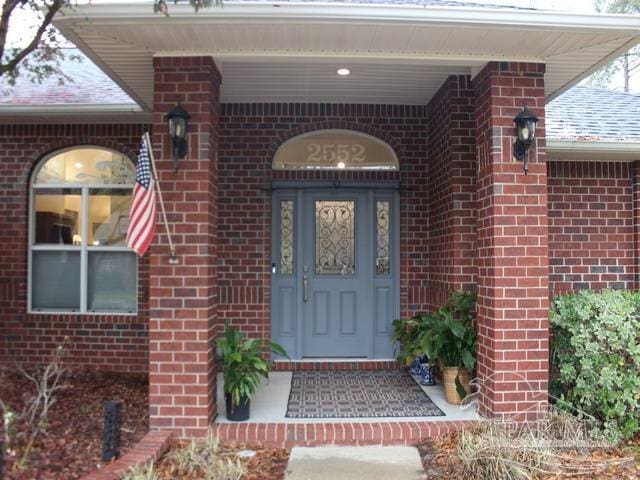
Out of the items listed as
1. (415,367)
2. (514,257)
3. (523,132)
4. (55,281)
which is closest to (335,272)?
(415,367)

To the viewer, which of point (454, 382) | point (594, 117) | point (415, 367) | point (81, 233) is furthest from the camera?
point (594, 117)

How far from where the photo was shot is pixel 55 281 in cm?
624

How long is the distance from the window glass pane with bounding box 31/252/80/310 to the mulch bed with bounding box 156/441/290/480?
308 cm

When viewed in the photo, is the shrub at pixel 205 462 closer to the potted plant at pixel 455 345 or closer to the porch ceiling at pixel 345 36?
the potted plant at pixel 455 345

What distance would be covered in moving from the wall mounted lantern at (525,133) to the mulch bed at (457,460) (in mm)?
2201

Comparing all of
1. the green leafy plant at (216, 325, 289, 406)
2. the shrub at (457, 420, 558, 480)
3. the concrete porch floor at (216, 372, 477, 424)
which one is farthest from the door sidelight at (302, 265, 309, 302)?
the shrub at (457, 420, 558, 480)

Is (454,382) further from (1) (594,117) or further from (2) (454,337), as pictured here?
(1) (594,117)

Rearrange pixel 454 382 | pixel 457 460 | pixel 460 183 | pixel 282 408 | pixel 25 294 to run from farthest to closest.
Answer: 1. pixel 25 294
2. pixel 460 183
3. pixel 454 382
4. pixel 282 408
5. pixel 457 460

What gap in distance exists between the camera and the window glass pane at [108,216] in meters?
6.27

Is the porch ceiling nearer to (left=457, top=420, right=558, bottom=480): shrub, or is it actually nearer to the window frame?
the window frame

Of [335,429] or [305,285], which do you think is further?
[305,285]

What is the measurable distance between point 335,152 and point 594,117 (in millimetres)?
3441

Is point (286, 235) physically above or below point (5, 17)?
below

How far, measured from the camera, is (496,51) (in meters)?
4.13
